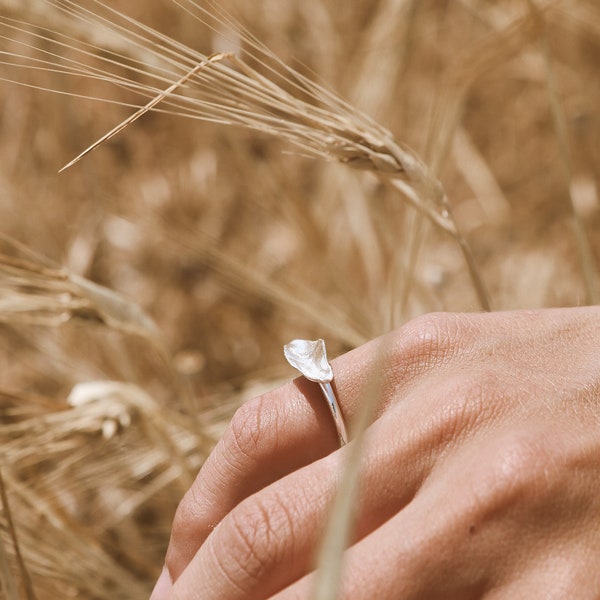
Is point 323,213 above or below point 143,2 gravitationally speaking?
below

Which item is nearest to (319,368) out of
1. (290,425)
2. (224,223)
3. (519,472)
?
(290,425)

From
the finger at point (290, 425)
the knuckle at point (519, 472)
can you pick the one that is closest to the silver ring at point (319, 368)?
the finger at point (290, 425)

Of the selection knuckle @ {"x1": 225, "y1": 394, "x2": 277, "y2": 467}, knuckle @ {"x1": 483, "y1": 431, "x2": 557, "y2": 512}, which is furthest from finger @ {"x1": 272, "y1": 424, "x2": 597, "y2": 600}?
knuckle @ {"x1": 225, "y1": 394, "x2": 277, "y2": 467}

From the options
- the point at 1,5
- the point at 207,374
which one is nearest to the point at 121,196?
the point at 207,374

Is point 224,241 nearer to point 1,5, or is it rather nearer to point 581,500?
point 1,5

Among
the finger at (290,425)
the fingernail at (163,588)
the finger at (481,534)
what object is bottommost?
the fingernail at (163,588)

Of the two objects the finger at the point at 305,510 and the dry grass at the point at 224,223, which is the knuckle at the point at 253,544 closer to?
Answer: the finger at the point at 305,510

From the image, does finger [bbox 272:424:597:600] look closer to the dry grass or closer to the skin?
the skin
